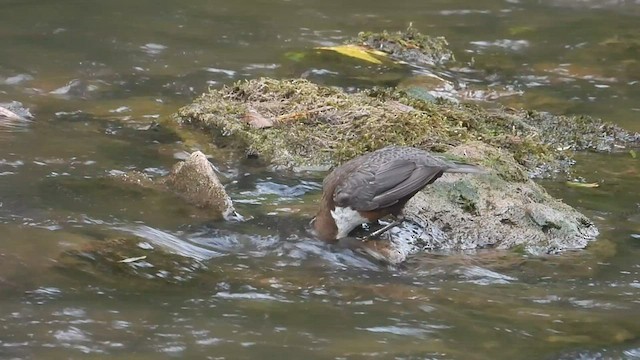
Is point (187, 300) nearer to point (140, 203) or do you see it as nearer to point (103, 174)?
point (140, 203)

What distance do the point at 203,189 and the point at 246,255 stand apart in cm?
71

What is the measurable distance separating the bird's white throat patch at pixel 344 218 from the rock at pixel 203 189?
662 mm

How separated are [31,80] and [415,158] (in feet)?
16.2

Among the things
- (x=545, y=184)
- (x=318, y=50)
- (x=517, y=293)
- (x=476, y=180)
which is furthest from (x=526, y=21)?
(x=517, y=293)

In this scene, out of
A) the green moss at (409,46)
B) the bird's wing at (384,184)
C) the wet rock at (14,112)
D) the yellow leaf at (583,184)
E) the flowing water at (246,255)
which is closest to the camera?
the flowing water at (246,255)

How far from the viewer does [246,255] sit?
216 inches

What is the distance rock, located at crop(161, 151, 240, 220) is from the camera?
599 cm

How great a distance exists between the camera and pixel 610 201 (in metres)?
6.64

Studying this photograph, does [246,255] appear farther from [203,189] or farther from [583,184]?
[583,184]

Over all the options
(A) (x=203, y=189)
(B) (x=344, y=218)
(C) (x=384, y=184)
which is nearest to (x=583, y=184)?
(C) (x=384, y=184)

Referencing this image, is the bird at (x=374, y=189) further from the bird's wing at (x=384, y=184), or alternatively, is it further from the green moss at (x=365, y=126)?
the green moss at (x=365, y=126)

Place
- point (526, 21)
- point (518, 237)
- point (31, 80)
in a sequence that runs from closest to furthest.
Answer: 1. point (518, 237)
2. point (31, 80)
3. point (526, 21)

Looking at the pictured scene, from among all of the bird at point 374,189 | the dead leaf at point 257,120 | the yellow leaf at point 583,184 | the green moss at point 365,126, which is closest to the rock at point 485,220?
the bird at point 374,189

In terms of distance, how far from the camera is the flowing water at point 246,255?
429cm
